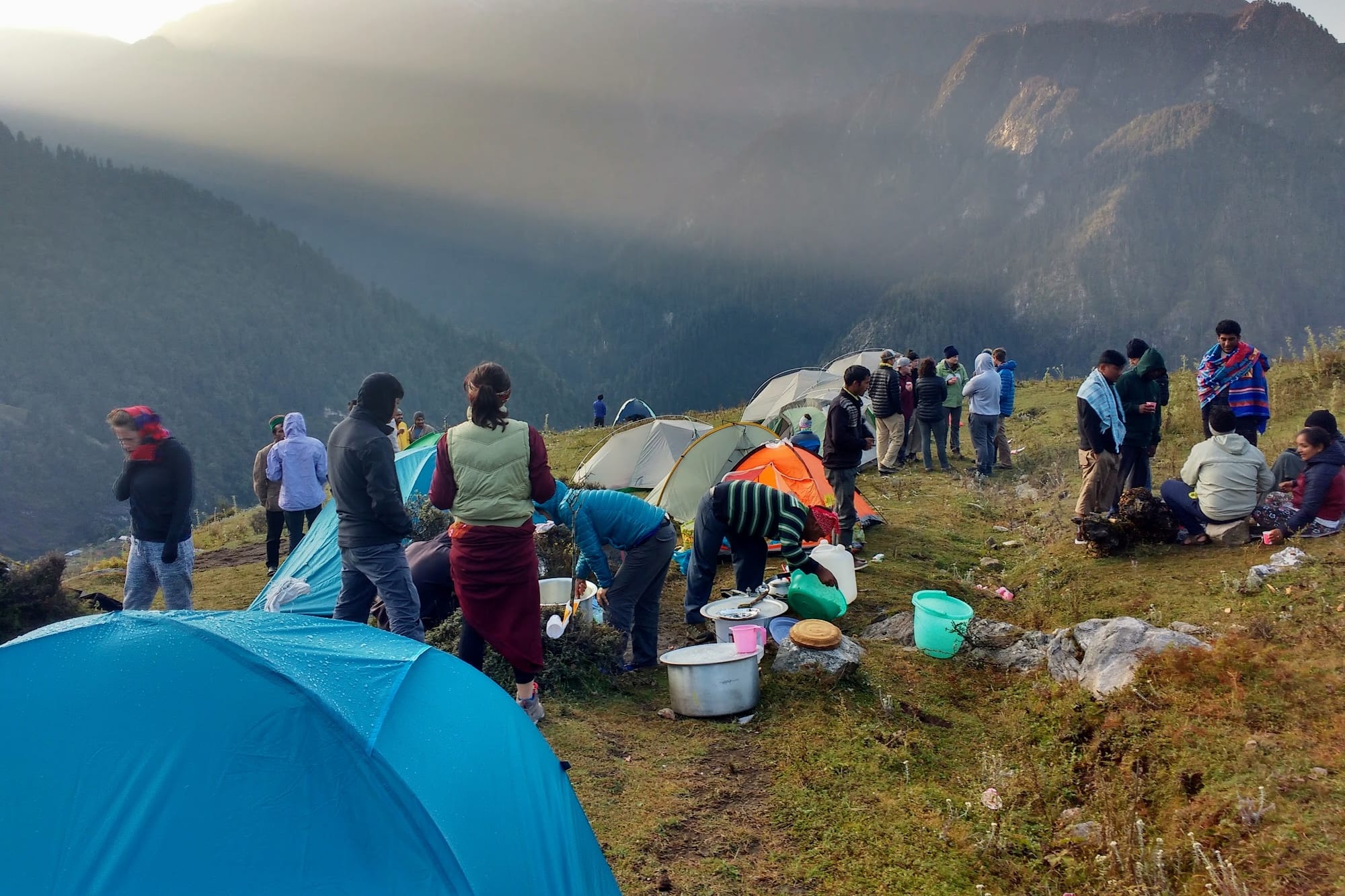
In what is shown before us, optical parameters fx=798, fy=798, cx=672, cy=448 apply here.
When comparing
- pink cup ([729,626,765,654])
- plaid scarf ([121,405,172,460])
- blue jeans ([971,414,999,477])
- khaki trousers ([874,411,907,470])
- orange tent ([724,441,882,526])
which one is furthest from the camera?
khaki trousers ([874,411,907,470])

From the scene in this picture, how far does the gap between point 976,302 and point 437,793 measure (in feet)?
327

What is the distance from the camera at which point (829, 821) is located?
4039 millimetres

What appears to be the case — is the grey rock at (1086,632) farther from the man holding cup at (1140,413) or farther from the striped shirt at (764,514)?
the man holding cup at (1140,413)

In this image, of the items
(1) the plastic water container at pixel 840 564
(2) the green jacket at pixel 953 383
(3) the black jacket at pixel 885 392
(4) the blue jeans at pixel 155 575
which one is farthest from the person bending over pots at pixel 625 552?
(2) the green jacket at pixel 953 383

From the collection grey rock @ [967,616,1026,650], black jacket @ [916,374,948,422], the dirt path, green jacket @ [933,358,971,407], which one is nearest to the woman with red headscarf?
grey rock @ [967,616,1026,650]

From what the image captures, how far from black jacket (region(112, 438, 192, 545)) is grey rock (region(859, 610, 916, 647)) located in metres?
5.35

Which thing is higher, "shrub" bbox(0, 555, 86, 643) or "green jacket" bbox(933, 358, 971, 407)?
"green jacket" bbox(933, 358, 971, 407)

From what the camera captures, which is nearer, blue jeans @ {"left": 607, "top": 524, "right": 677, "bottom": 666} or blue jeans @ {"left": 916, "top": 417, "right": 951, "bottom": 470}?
blue jeans @ {"left": 607, "top": 524, "right": 677, "bottom": 666}

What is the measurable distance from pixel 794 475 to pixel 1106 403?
354 cm

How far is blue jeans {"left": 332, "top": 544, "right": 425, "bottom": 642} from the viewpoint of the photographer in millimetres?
5203

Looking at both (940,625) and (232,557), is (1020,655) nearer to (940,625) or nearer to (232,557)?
(940,625)

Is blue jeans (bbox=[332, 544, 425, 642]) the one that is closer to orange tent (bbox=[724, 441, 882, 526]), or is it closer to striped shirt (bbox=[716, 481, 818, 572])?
striped shirt (bbox=[716, 481, 818, 572])

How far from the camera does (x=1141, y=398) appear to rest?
7.69 meters

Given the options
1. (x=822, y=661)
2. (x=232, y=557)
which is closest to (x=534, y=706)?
(x=822, y=661)
